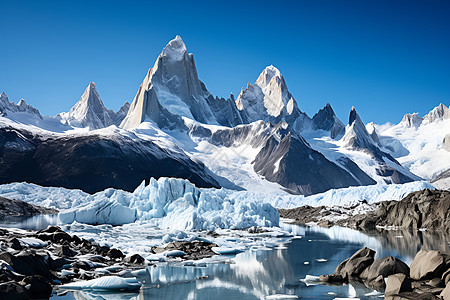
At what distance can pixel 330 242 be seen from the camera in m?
30.3

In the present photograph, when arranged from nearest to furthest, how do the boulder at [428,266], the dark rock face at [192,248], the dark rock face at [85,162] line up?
the boulder at [428,266], the dark rock face at [192,248], the dark rock face at [85,162]

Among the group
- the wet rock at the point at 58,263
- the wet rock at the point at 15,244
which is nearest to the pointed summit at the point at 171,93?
the wet rock at the point at 15,244

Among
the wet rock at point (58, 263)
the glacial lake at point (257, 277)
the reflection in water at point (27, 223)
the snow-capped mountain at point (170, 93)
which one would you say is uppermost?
the snow-capped mountain at point (170, 93)

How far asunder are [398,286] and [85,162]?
98.7 m

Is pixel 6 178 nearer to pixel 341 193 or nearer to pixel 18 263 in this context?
pixel 341 193

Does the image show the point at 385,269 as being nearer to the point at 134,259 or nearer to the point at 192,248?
the point at 134,259

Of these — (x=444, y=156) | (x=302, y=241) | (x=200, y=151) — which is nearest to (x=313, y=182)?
(x=200, y=151)

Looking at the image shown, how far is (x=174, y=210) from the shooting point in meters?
40.1

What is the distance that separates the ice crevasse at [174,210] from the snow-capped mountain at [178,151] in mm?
57278

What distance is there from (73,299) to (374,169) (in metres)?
178

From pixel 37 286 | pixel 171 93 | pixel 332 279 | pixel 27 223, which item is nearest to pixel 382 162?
pixel 171 93

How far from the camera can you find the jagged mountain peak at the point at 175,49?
18862cm

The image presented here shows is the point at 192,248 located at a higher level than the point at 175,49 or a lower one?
lower

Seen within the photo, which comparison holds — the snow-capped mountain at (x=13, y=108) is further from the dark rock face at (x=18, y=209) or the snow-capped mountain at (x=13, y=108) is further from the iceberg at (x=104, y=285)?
the iceberg at (x=104, y=285)
